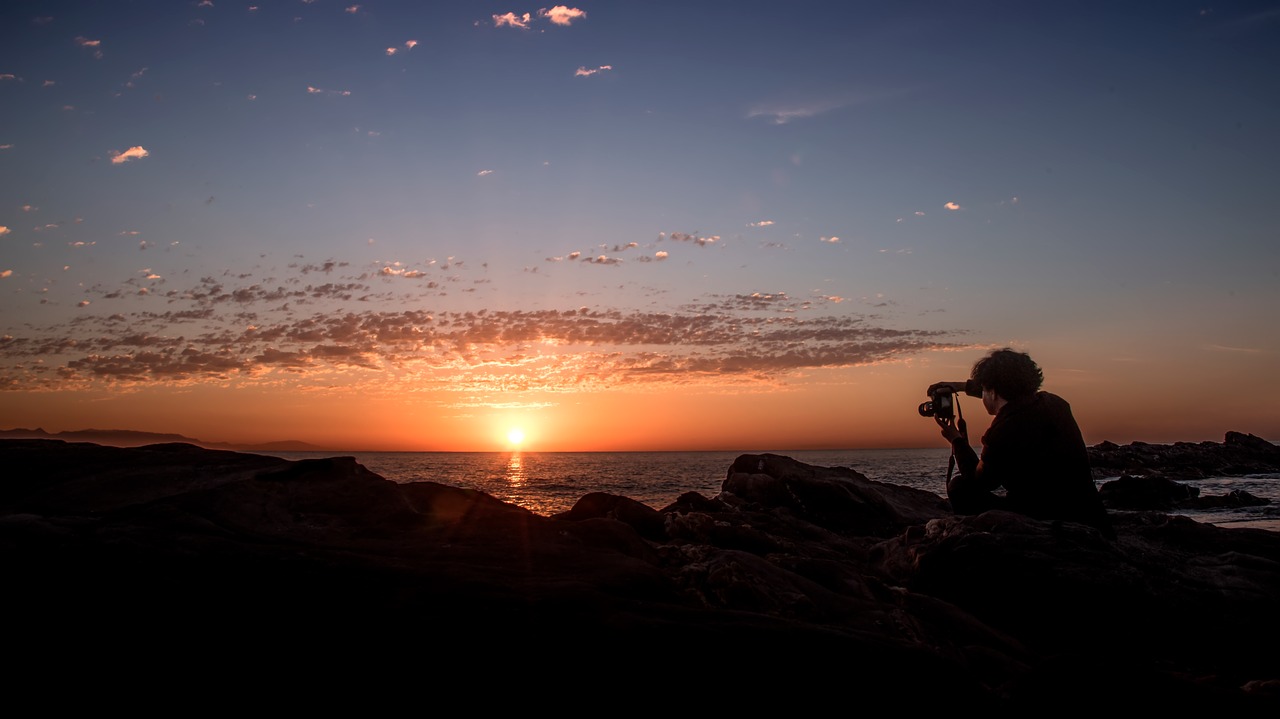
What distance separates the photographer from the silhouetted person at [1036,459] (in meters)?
6.59

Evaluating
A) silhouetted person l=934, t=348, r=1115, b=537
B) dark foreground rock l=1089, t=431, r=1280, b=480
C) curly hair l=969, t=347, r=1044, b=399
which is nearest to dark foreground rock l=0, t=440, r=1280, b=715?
silhouetted person l=934, t=348, r=1115, b=537

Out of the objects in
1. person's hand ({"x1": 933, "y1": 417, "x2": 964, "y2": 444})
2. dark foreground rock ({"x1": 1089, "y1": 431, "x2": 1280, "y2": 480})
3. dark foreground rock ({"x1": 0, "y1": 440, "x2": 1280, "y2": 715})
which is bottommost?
dark foreground rock ({"x1": 1089, "y1": 431, "x2": 1280, "y2": 480})

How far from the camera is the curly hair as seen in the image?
6.92 metres

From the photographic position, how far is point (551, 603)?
406cm

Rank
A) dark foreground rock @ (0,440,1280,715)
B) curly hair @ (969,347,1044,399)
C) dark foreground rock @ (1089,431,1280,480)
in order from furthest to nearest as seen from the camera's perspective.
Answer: dark foreground rock @ (1089,431,1280,480) → curly hair @ (969,347,1044,399) → dark foreground rock @ (0,440,1280,715)

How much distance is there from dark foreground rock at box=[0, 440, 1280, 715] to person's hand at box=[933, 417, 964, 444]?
92 centimetres

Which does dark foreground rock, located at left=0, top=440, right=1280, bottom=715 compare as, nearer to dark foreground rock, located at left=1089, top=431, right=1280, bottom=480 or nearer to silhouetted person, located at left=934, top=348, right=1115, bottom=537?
silhouetted person, located at left=934, top=348, right=1115, bottom=537

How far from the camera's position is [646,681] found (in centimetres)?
353

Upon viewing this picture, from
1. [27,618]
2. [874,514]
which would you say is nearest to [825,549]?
[874,514]

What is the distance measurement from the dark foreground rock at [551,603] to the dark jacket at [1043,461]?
1.53 ft

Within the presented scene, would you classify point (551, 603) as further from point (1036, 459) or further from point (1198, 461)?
point (1198, 461)

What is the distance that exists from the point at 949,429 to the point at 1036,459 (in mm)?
1031

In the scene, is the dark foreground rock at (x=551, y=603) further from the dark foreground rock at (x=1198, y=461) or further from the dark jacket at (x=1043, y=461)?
the dark foreground rock at (x=1198, y=461)

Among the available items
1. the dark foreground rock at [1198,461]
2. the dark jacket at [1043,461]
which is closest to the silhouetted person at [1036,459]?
the dark jacket at [1043,461]
